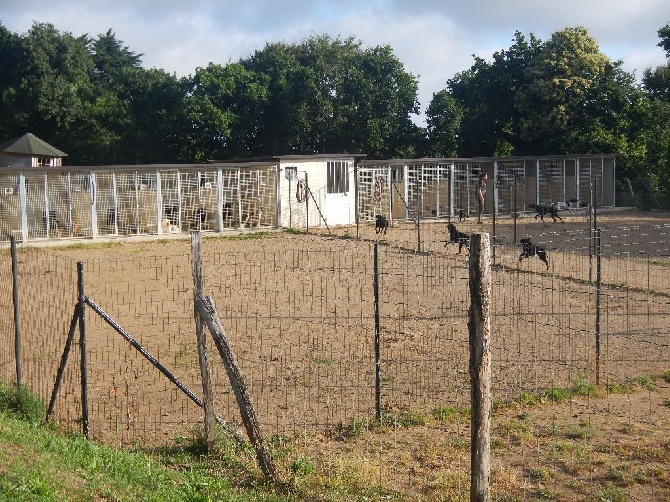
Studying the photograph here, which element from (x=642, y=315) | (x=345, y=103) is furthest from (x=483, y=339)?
(x=345, y=103)

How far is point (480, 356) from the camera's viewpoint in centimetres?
561

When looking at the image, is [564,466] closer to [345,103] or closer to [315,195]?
[315,195]

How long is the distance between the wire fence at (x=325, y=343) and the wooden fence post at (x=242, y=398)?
3.92ft

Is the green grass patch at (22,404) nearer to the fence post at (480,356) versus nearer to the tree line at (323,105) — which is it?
the fence post at (480,356)

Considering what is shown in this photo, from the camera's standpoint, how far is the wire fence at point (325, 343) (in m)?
9.14

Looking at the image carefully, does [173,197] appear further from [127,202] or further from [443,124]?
A: [443,124]

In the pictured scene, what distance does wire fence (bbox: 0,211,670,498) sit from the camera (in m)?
9.14

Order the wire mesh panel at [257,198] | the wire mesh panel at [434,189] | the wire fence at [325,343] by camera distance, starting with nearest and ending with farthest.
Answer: the wire fence at [325,343] → the wire mesh panel at [257,198] → the wire mesh panel at [434,189]

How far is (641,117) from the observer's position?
131 feet

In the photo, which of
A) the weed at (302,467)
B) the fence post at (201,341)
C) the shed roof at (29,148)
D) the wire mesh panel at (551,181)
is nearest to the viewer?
the weed at (302,467)

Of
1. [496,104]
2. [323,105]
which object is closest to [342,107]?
[323,105]

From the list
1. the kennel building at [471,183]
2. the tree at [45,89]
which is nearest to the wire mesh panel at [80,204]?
the kennel building at [471,183]

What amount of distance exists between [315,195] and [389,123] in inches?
584

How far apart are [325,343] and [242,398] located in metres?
4.98
